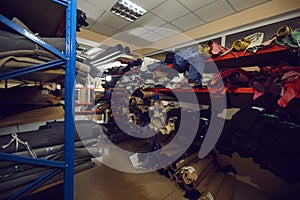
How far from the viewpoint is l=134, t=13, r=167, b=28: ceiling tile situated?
2678 mm

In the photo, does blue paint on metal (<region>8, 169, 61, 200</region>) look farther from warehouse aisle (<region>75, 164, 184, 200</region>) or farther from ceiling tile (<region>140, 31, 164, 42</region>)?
ceiling tile (<region>140, 31, 164, 42</region>)

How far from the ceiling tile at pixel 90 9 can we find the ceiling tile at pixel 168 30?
1.19 m

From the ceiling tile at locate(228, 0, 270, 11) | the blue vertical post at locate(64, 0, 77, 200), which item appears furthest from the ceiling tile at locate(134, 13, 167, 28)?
the blue vertical post at locate(64, 0, 77, 200)

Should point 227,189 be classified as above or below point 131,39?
below

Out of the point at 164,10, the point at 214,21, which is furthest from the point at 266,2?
the point at 164,10

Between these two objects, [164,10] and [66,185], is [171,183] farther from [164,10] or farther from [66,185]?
[164,10]

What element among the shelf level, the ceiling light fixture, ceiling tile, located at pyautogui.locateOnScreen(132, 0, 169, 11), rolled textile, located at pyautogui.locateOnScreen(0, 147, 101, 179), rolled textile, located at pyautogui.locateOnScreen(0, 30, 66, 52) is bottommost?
rolled textile, located at pyautogui.locateOnScreen(0, 147, 101, 179)

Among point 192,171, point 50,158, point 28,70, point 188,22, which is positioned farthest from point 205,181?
point 188,22

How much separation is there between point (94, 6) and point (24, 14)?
1678mm

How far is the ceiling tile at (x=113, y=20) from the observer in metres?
2.69

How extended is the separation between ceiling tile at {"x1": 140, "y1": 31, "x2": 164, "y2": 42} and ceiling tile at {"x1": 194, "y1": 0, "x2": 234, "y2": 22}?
111cm

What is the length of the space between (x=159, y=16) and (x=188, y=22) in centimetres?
59

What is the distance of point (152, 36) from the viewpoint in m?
3.50

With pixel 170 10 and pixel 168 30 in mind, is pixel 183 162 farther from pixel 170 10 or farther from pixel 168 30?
pixel 168 30
